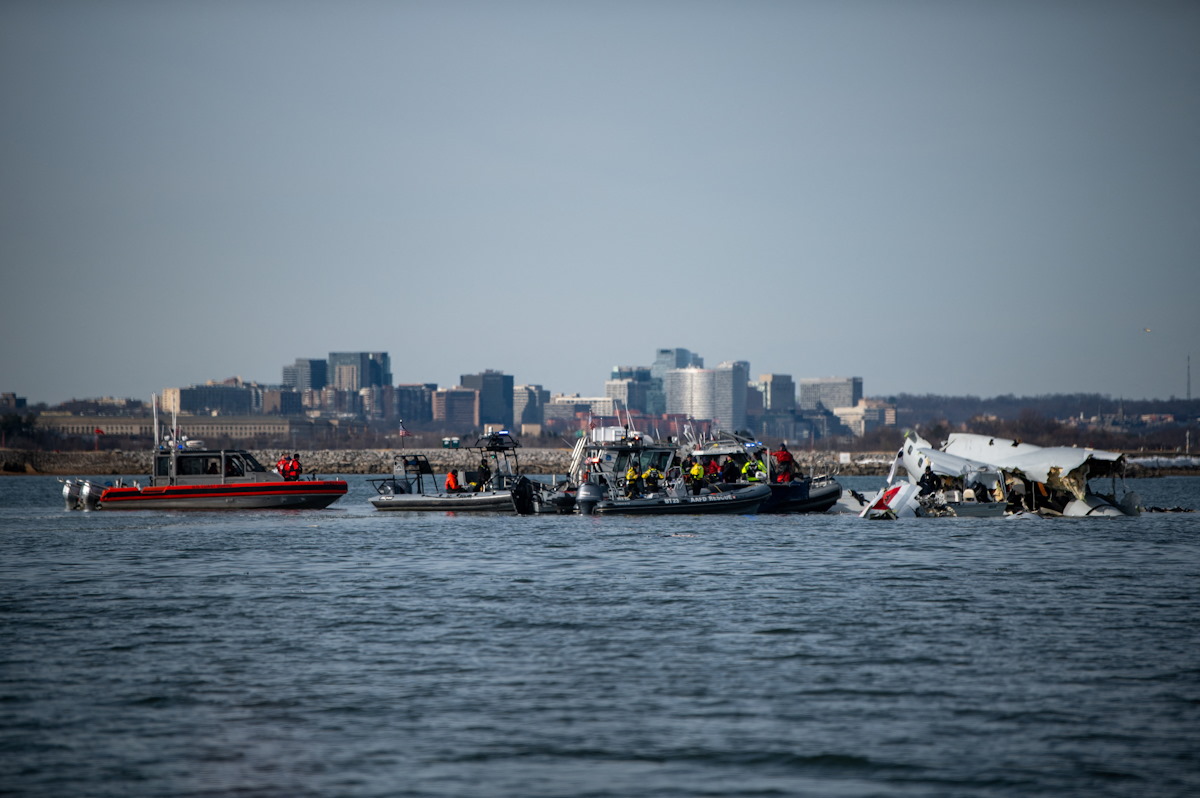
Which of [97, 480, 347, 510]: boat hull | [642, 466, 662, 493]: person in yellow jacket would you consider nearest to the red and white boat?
[97, 480, 347, 510]: boat hull

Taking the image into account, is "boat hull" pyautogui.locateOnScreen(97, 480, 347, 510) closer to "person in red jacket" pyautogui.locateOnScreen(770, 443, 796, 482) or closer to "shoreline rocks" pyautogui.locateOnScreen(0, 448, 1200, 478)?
"person in red jacket" pyautogui.locateOnScreen(770, 443, 796, 482)

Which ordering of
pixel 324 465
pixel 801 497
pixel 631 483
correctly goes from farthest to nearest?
pixel 324 465, pixel 801 497, pixel 631 483

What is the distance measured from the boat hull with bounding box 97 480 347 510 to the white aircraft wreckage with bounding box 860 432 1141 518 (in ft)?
76.8

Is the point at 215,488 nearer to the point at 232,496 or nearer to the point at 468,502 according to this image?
the point at 232,496

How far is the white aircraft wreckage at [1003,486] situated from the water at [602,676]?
13.4 m

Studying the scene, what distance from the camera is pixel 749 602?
23.6 m

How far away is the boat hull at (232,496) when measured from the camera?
5084cm

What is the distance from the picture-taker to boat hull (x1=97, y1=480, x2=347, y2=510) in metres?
50.8

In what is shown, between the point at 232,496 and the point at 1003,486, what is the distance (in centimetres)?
3147

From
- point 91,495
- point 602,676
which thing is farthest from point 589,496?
point 602,676

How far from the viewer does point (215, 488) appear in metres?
50.8

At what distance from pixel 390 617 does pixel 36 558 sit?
17.3 metres

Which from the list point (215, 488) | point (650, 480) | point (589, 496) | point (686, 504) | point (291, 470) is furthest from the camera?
point (291, 470)

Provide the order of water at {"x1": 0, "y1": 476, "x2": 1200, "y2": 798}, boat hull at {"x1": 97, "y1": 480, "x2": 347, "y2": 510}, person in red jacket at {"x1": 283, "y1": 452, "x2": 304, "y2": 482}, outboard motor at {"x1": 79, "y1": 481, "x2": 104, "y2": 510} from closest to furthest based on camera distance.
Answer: water at {"x1": 0, "y1": 476, "x2": 1200, "y2": 798}, boat hull at {"x1": 97, "y1": 480, "x2": 347, "y2": 510}, person in red jacket at {"x1": 283, "y1": 452, "x2": 304, "y2": 482}, outboard motor at {"x1": 79, "y1": 481, "x2": 104, "y2": 510}
